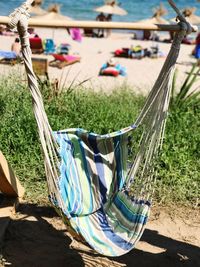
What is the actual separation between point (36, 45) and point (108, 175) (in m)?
6.82

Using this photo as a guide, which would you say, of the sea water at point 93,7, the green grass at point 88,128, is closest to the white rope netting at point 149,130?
the green grass at point 88,128

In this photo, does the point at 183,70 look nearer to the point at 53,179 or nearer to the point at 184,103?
the point at 184,103

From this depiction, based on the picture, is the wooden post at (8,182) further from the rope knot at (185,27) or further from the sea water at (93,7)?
the sea water at (93,7)

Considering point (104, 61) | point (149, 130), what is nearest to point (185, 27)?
point (149, 130)

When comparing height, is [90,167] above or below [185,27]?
below

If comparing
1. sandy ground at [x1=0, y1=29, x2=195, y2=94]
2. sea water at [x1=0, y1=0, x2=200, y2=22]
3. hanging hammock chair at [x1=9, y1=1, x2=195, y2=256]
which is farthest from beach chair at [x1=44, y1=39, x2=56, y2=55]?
sea water at [x1=0, y1=0, x2=200, y2=22]

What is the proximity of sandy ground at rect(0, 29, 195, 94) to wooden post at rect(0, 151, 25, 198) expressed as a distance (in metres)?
2.86

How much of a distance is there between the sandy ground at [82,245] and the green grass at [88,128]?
0.19 metres

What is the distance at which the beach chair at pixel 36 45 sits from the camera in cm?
880

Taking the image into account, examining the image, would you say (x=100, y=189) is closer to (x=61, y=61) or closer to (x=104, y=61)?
(x=61, y=61)

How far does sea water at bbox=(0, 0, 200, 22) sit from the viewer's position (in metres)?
17.9

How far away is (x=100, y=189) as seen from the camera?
2.51 m

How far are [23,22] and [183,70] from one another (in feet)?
22.3

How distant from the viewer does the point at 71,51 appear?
1002 cm
